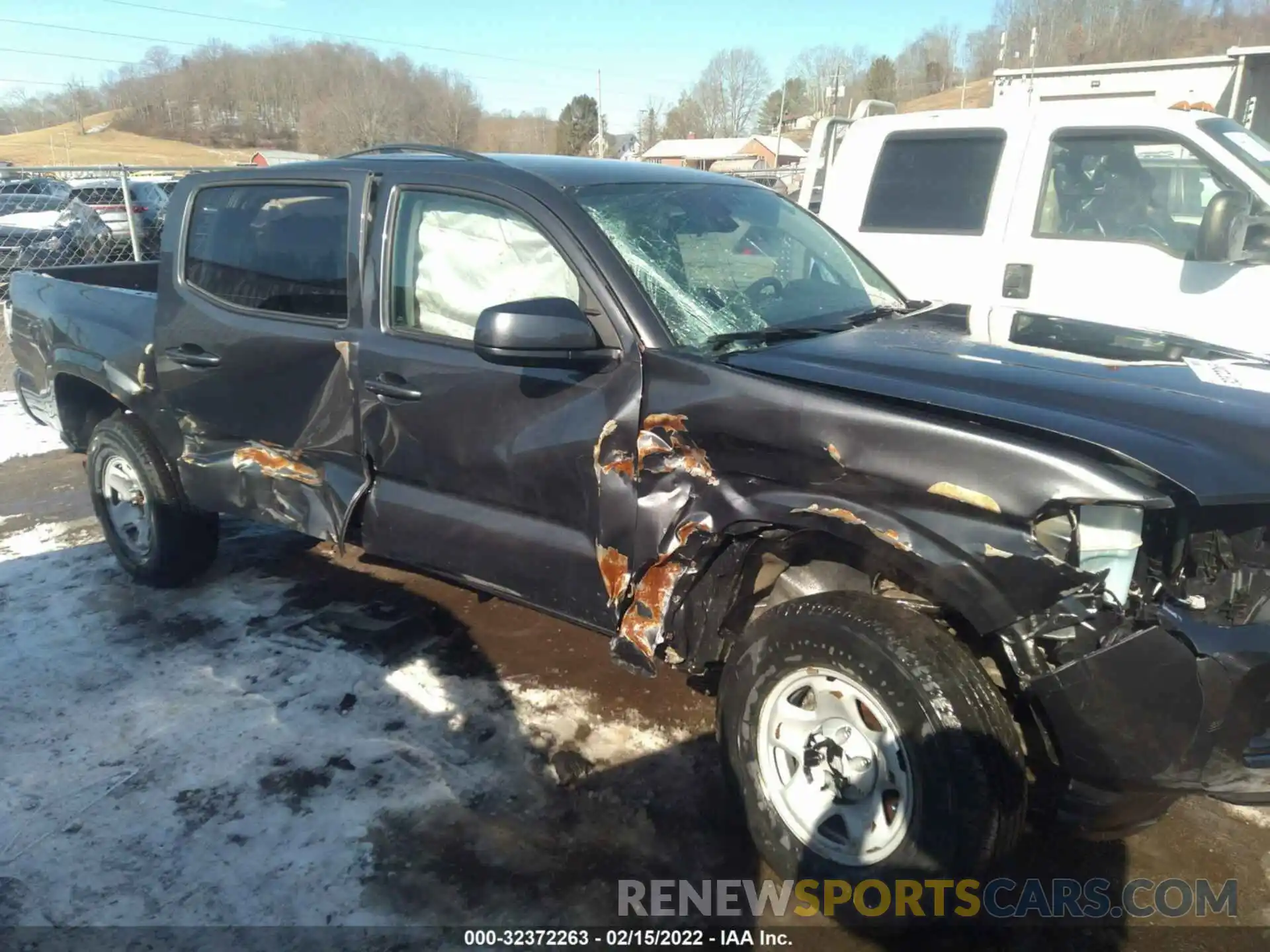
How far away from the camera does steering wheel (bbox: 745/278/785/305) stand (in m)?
3.15

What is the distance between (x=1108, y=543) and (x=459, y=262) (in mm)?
2199

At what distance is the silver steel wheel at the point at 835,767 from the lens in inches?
92.3

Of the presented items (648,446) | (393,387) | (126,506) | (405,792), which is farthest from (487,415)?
(126,506)

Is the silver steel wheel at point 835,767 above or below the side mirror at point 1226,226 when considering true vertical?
below

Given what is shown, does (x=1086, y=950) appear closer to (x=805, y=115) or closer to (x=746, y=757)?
(x=746, y=757)

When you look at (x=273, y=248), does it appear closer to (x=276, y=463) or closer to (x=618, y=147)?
(x=276, y=463)

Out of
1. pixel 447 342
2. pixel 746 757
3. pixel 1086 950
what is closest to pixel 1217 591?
pixel 1086 950

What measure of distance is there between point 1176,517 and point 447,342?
2165mm

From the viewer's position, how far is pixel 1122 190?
508 cm

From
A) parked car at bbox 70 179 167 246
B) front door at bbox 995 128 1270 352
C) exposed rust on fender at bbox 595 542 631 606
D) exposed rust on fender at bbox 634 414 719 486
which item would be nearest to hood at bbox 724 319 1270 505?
exposed rust on fender at bbox 634 414 719 486

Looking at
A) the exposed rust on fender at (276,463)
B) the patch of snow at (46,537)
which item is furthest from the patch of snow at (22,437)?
the exposed rust on fender at (276,463)

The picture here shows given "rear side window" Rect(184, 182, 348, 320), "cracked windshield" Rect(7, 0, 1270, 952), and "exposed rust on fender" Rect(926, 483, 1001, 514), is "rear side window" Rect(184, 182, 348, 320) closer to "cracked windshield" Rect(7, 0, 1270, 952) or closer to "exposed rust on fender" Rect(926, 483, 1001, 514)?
"cracked windshield" Rect(7, 0, 1270, 952)

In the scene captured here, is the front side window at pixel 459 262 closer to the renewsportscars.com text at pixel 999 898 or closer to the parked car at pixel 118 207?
the renewsportscars.com text at pixel 999 898

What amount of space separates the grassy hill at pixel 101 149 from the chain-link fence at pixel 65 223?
2703 centimetres
